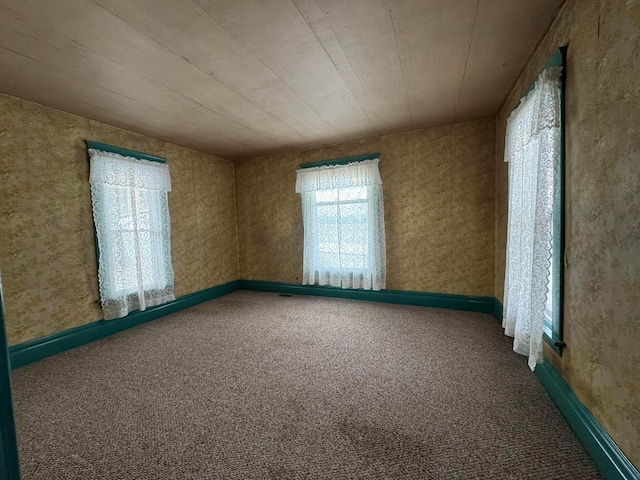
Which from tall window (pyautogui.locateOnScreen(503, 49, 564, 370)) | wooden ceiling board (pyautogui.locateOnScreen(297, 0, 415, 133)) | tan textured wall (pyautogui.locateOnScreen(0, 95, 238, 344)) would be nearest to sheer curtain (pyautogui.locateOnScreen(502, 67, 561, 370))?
tall window (pyautogui.locateOnScreen(503, 49, 564, 370))

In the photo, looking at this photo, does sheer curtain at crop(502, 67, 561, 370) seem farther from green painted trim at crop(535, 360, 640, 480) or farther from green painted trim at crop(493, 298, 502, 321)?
green painted trim at crop(493, 298, 502, 321)

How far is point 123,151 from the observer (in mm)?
3066

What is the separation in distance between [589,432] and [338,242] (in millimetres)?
2979

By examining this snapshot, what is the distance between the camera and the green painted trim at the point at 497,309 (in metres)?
2.97

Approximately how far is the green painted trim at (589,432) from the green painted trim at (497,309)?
1.31 meters

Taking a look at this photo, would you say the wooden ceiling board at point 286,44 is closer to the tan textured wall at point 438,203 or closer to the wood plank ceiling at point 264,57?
the wood plank ceiling at point 264,57

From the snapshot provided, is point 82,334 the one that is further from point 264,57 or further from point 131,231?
point 264,57

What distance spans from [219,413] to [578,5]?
9.70 feet

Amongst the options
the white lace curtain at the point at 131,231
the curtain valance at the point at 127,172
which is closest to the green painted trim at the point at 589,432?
the white lace curtain at the point at 131,231

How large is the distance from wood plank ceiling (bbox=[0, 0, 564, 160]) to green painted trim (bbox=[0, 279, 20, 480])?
166 centimetres

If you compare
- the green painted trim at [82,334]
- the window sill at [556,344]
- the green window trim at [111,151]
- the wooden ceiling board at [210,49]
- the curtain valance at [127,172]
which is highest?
the wooden ceiling board at [210,49]

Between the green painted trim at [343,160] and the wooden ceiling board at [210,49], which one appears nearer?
the wooden ceiling board at [210,49]

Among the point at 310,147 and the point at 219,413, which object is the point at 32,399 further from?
the point at 310,147

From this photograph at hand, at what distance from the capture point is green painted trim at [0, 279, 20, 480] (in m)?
0.52
